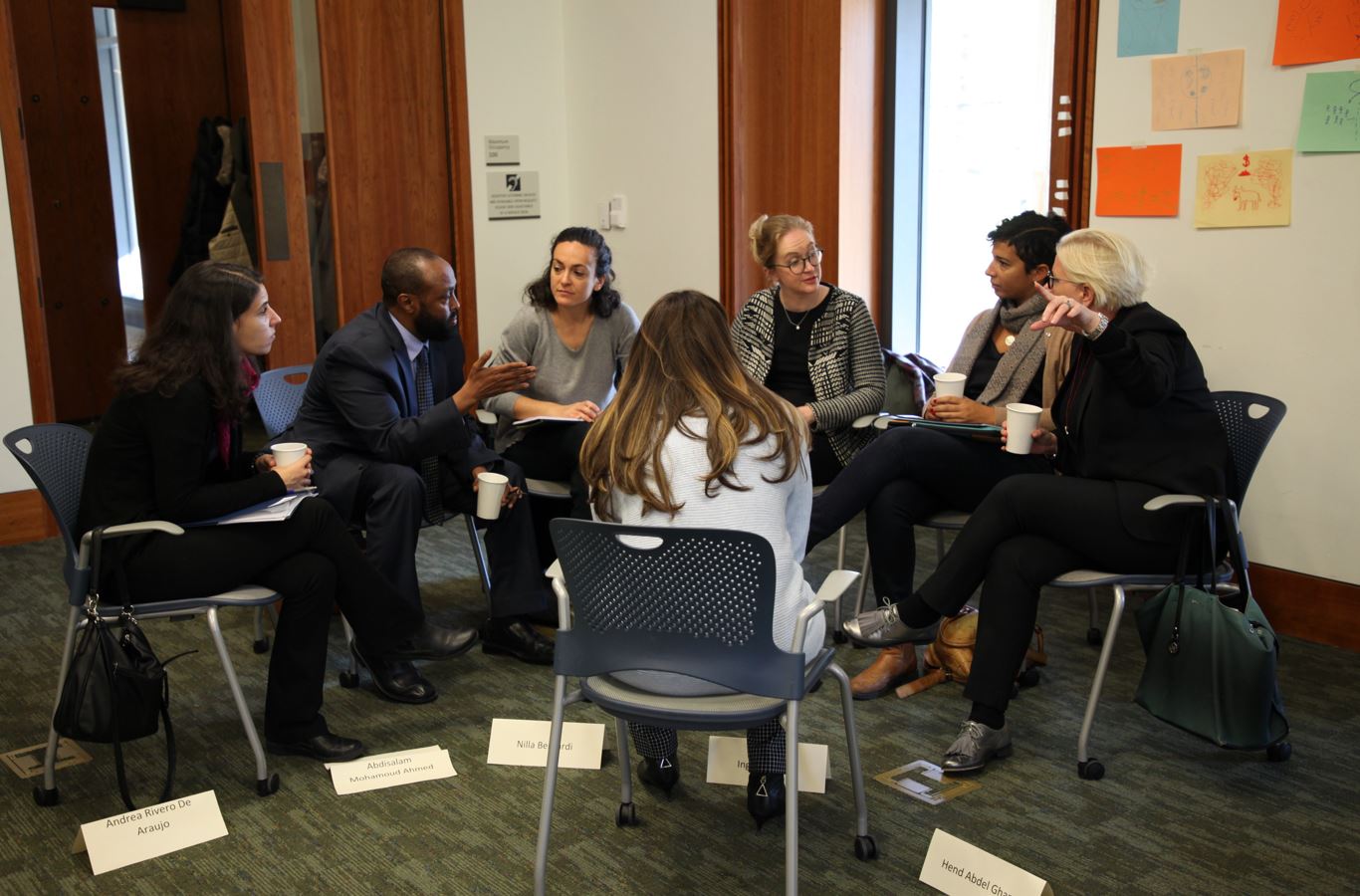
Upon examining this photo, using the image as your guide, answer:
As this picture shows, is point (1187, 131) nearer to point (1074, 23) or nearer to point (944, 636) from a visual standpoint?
point (1074, 23)

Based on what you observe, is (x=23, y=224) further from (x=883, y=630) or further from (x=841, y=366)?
(x=883, y=630)

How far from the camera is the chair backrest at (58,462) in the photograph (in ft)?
8.35

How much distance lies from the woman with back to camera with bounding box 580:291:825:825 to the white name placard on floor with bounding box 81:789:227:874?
1.04 m

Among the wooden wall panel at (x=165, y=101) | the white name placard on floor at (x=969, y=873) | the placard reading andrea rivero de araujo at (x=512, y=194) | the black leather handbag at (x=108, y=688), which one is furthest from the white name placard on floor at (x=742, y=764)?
the wooden wall panel at (x=165, y=101)

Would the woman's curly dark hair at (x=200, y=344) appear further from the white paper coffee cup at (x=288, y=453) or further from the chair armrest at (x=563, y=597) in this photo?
the chair armrest at (x=563, y=597)

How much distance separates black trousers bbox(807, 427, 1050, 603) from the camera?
3176 millimetres

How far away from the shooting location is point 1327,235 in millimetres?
3268

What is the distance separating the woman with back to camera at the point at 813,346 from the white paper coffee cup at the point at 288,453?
1.37 m

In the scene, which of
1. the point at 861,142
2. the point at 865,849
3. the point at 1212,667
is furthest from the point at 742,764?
the point at 861,142

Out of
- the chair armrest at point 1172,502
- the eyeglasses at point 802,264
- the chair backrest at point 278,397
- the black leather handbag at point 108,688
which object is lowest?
the black leather handbag at point 108,688

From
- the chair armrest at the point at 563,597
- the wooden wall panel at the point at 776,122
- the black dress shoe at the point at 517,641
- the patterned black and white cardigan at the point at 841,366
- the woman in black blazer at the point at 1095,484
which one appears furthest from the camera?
the wooden wall panel at the point at 776,122

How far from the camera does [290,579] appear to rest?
273 centimetres

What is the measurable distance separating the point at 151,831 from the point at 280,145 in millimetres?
3495

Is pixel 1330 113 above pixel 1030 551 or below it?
above
